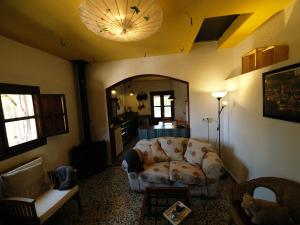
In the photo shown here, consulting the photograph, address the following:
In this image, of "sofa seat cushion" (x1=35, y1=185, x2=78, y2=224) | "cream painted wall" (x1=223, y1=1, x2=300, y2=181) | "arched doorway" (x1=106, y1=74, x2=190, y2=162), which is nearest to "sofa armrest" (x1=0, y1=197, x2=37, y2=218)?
"sofa seat cushion" (x1=35, y1=185, x2=78, y2=224)

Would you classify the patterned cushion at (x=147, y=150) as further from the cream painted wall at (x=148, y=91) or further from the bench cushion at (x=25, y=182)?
the cream painted wall at (x=148, y=91)

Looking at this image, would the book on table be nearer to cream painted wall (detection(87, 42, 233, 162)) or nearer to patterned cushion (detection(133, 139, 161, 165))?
patterned cushion (detection(133, 139, 161, 165))

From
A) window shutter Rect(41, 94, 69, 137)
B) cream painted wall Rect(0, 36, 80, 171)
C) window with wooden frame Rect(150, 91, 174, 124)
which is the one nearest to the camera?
cream painted wall Rect(0, 36, 80, 171)

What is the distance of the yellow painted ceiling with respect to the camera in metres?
1.68

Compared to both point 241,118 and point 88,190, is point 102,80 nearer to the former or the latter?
point 88,190

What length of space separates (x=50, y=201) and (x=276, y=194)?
2.73 m

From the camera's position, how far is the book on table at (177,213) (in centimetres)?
167

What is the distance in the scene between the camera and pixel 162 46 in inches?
119

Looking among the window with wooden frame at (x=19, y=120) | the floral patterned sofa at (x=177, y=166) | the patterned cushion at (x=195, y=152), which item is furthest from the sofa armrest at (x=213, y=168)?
the window with wooden frame at (x=19, y=120)

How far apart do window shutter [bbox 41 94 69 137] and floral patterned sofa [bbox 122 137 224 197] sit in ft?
4.71

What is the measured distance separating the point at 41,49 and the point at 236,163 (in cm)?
426

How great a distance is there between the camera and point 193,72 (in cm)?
360

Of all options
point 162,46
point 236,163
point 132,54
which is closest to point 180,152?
point 236,163

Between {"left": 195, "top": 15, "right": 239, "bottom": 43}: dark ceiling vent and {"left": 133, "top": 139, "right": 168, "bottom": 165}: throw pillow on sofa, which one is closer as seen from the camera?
{"left": 195, "top": 15, "right": 239, "bottom": 43}: dark ceiling vent
